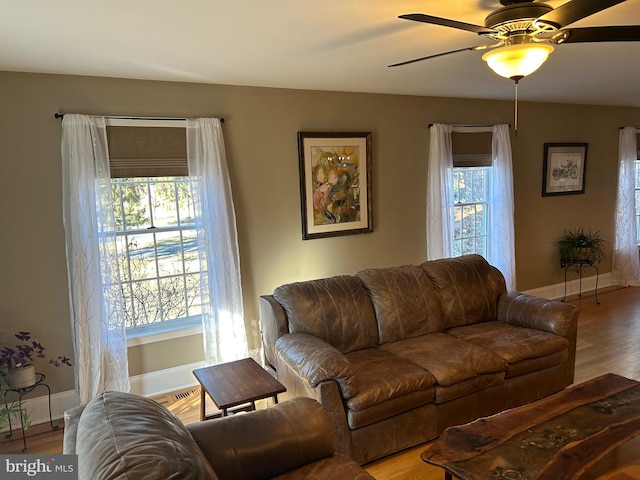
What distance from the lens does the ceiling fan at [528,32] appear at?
5.78 feet

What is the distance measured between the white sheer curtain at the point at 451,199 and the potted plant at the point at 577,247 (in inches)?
40.9

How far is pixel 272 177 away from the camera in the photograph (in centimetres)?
389

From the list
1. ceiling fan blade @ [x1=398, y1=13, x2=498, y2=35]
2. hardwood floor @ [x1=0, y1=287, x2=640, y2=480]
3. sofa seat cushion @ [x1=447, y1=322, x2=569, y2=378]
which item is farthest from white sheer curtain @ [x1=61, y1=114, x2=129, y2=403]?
sofa seat cushion @ [x1=447, y1=322, x2=569, y2=378]

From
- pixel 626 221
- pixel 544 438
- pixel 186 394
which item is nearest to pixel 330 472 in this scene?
pixel 544 438

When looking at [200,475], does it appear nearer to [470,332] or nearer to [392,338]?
[392,338]

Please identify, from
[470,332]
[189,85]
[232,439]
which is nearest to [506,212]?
[470,332]

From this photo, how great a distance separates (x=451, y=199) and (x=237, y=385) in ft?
10.2

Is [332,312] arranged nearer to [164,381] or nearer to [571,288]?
[164,381]

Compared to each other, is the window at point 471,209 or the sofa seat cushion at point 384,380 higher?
the window at point 471,209

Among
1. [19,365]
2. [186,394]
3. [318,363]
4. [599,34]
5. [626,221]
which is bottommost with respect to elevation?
[186,394]

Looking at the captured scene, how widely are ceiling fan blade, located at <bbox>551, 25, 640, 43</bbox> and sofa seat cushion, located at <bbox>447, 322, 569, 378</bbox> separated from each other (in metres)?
1.89

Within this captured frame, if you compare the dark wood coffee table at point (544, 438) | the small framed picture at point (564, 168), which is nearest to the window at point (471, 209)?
the small framed picture at point (564, 168)

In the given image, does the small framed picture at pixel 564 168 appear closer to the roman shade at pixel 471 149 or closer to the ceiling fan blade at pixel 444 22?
the roman shade at pixel 471 149

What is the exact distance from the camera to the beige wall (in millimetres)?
3064
